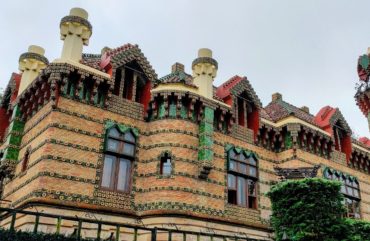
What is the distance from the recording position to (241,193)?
17.2 metres

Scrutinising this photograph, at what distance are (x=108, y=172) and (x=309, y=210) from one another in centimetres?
711

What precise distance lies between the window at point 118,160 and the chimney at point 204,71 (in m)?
3.70

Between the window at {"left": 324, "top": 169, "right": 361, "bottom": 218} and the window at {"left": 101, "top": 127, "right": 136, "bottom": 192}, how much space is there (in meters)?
10.4

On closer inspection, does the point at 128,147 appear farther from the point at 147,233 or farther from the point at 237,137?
the point at 237,137

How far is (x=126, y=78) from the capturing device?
661 inches

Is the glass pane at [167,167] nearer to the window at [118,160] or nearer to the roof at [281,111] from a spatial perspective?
the window at [118,160]

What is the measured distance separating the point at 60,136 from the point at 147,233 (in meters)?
4.48

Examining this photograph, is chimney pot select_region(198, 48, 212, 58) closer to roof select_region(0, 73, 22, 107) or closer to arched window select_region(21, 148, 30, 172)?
arched window select_region(21, 148, 30, 172)

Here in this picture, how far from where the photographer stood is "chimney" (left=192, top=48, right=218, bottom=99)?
17172mm

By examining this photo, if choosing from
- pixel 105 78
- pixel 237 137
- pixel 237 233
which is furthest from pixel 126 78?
pixel 237 233

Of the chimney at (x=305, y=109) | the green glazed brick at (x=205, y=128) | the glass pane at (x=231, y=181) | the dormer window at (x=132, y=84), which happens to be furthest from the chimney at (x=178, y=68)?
the chimney at (x=305, y=109)

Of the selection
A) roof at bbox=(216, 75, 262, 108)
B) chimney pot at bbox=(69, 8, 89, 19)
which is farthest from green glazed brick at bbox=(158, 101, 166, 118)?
chimney pot at bbox=(69, 8, 89, 19)

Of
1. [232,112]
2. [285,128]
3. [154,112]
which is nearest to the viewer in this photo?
[154,112]

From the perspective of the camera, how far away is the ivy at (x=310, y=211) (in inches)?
540
